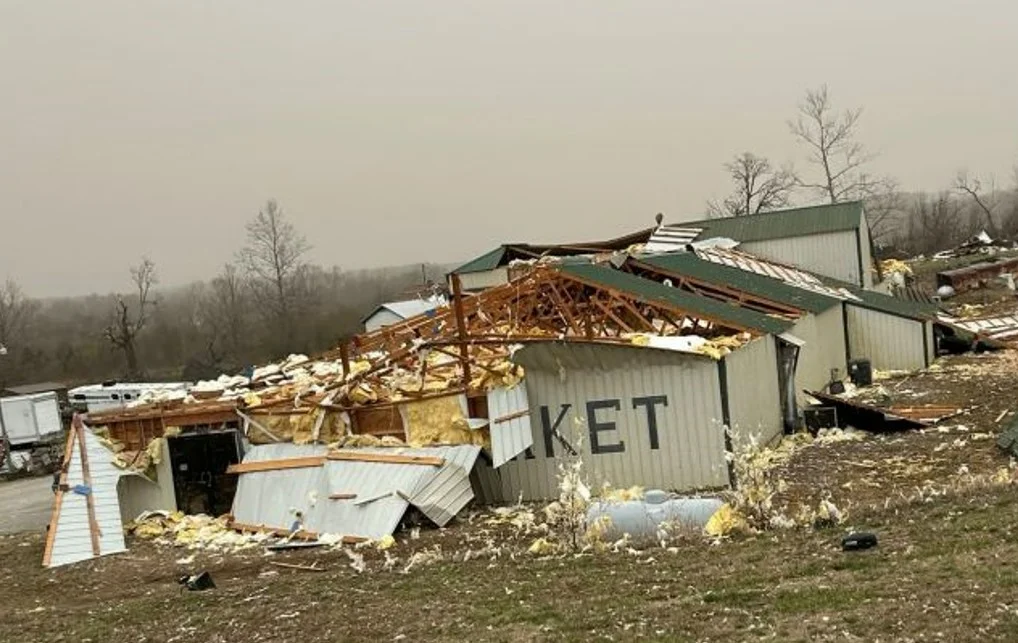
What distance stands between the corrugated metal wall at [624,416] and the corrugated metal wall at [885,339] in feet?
49.4

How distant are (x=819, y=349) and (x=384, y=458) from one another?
48.5 ft

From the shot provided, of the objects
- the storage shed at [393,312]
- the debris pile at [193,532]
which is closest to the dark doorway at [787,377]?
the debris pile at [193,532]

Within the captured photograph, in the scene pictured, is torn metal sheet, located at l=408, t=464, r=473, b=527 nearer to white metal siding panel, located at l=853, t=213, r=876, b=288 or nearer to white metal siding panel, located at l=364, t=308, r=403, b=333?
white metal siding panel, located at l=853, t=213, r=876, b=288

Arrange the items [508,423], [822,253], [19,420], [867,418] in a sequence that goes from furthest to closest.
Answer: [19,420], [822,253], [867,418], [508,423]

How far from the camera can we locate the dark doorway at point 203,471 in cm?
1861

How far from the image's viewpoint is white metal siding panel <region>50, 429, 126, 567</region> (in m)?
16.1

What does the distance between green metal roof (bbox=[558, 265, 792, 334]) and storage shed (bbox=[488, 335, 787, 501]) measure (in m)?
2.29

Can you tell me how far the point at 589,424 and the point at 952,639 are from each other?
35.0 feet

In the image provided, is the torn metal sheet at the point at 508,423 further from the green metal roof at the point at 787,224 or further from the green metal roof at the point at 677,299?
the green metal roof at the point at 787,224

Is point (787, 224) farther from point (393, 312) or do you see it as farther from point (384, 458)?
point (384, 458)

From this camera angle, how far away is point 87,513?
1681cm

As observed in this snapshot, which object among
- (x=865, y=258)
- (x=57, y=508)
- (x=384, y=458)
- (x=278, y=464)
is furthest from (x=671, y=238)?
(x=57, y=508)

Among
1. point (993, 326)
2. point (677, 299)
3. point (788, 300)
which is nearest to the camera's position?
point (677, 299)


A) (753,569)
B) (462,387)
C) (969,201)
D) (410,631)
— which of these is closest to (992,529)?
(753,569)
